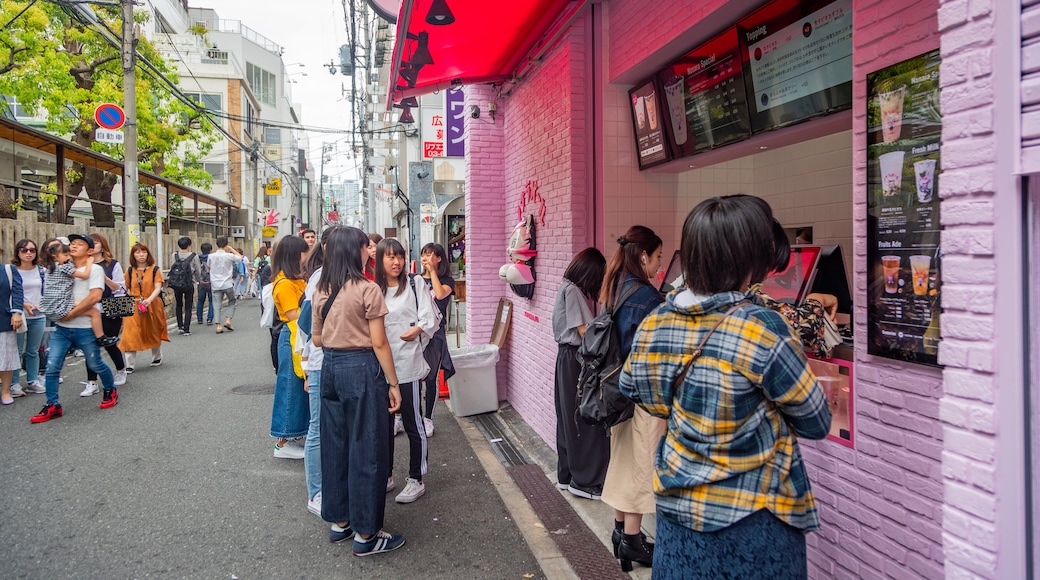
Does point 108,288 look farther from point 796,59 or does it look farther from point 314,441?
point 796,59

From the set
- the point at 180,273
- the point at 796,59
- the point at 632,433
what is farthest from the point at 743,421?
the point at 180,273

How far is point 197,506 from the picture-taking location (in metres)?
4.58

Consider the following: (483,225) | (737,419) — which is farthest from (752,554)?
(483,225)

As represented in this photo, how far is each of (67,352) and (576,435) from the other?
577 centimetres

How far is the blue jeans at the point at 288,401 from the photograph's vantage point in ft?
17.9

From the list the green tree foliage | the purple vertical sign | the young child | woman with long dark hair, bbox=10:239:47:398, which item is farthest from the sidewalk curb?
the green tree foliage

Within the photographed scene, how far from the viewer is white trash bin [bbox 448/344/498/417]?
698 cm

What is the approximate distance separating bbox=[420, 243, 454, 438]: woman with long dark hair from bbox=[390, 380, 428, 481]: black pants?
897 millimetres

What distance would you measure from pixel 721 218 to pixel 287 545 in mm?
3463

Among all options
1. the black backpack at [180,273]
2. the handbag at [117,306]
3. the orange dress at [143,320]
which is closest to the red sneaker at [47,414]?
the handbag at [117,306]

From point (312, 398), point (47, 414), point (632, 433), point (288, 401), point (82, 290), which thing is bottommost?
point (47, 414)

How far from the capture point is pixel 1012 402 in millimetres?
1630

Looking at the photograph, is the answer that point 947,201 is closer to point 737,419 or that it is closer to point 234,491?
point 737,419

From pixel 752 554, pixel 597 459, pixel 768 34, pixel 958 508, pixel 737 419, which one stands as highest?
pixel 768 34
